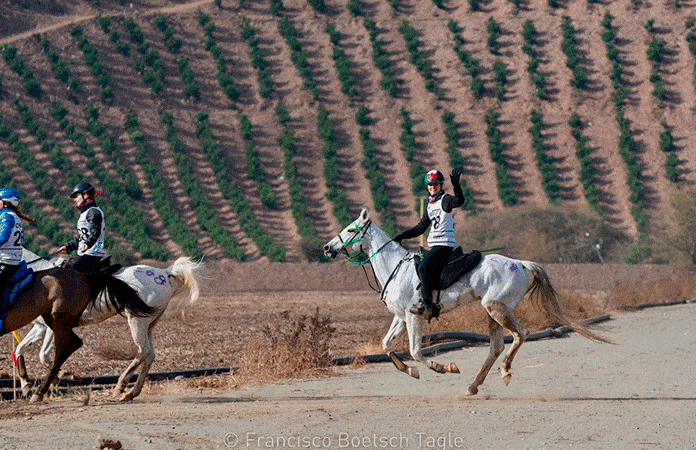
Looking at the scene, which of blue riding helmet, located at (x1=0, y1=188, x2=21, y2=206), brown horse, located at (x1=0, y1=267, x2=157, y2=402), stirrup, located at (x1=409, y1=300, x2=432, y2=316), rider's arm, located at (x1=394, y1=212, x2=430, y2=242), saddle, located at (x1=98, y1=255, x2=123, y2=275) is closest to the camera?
brown horse, located at (x1=0, y1=267, x2=157, y2=402)

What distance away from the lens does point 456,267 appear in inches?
501

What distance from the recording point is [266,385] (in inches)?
541

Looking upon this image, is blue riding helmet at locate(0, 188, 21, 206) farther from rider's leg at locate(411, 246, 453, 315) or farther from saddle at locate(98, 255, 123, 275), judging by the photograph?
rider's leg at locate(411, 246, 453, 315)

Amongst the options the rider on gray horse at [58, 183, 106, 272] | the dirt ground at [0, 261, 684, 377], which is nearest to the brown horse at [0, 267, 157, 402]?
the rider on gray horse at [58, 183, 106, 272]

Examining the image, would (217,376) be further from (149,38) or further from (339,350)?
(149,38)

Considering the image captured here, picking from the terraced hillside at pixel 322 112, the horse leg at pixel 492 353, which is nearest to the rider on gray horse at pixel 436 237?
the horse leg at pixel 492 353

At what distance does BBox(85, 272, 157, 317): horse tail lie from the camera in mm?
12109

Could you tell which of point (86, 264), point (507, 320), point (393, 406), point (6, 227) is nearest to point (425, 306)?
point (507, 320)

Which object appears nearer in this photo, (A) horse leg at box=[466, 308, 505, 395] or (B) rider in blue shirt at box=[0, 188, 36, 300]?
(B) rider in blue shirt at box=[0, 188, 36, 300]

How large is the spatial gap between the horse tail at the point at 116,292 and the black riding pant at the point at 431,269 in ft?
11.5

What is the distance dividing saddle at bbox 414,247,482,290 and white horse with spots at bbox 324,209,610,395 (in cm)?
8

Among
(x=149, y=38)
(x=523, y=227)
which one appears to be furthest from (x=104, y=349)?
(x=149, y=38)

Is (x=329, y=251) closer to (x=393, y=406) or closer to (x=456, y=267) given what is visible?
(x=456, y=267)

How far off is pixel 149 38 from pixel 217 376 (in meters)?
60.0
